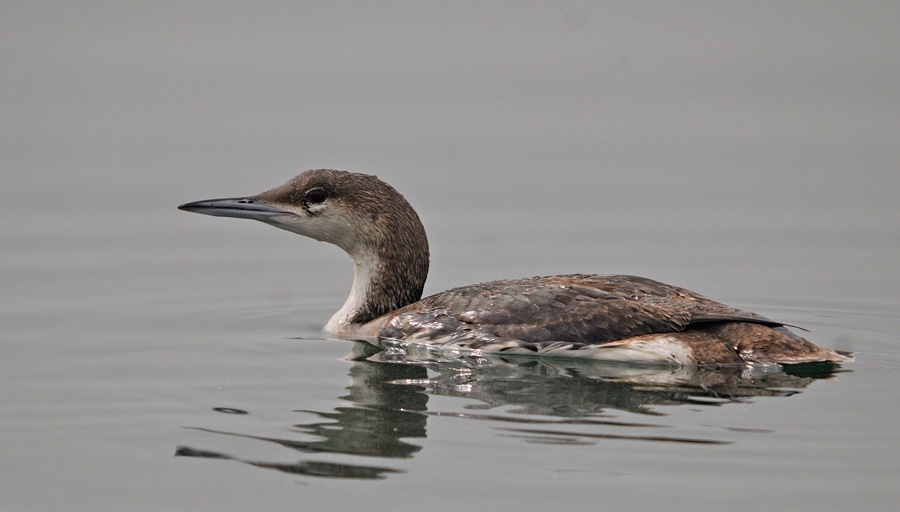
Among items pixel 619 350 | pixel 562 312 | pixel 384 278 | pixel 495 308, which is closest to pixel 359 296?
pixel 384 278

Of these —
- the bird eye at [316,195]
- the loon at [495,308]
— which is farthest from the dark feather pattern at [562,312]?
the bird eye at [316,195]

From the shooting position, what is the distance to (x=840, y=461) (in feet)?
22.0

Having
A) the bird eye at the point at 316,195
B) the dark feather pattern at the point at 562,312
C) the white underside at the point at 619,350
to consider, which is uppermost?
the bird eye at the point at 316,195

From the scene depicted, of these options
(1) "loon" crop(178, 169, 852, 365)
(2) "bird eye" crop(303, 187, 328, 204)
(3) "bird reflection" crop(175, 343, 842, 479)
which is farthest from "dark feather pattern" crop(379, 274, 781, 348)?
(2) "bird eye" crop(303, 187, 328, 204)

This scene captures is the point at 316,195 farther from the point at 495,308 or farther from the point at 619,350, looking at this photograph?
the point at 619,350

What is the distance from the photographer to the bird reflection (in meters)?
7.02

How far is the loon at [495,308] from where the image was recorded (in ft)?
28.0

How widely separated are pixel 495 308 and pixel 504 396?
3.93 ft

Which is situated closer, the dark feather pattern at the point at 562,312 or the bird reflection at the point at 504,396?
the bird reflection at the point at 504,396

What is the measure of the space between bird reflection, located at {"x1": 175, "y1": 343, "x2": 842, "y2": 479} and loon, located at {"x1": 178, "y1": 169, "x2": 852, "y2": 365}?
11cm

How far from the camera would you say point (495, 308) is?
9.05 metres

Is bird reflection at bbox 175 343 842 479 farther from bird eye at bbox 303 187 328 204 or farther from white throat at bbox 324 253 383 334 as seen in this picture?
bird eye at bbox 303 187 328 204

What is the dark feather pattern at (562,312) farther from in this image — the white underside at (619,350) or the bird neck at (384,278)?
the bird neck at (384,278)

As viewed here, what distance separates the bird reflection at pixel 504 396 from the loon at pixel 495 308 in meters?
0.11
